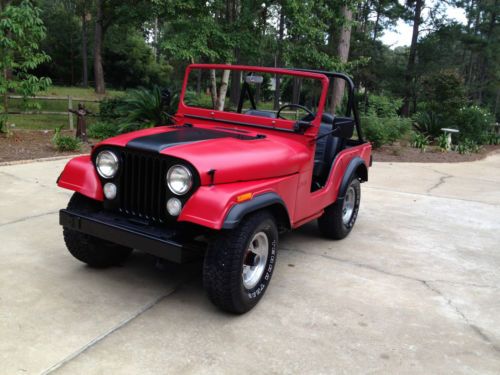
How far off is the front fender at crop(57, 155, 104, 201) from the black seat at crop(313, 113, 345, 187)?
213cm

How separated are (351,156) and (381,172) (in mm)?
4671

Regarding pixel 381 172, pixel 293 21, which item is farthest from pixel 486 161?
pixel 293 21

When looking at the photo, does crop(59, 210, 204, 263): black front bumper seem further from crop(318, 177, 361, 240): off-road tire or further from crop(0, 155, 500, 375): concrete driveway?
crop(318, 177, 361, 240): off-road tire

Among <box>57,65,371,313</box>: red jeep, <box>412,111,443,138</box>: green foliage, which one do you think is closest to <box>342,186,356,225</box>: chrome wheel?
<box>57,65,371,313</box>: red jeep

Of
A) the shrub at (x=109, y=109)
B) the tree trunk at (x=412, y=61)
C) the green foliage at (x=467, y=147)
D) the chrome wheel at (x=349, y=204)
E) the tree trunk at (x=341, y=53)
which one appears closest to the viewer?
the chrome wheel at (x=349, y=204)

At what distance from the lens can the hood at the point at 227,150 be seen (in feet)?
9.71

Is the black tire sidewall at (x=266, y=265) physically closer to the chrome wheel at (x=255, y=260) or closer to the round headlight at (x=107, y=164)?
the chrome wheel at (x=255, y=260)

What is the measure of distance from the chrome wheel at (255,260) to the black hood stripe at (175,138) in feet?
2.77

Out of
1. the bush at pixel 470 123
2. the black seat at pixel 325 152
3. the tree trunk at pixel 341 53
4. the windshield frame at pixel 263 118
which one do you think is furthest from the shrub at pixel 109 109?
the bush at pixel 470 123

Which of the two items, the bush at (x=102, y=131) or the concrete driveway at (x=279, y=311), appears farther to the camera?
the bush at (x=102, y=131)

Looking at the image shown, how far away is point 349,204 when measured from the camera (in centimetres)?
509

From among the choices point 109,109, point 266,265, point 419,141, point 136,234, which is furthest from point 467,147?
point 136,234

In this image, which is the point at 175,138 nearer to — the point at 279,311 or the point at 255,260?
the point at 255,260

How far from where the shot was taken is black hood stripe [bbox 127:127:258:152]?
305cm
